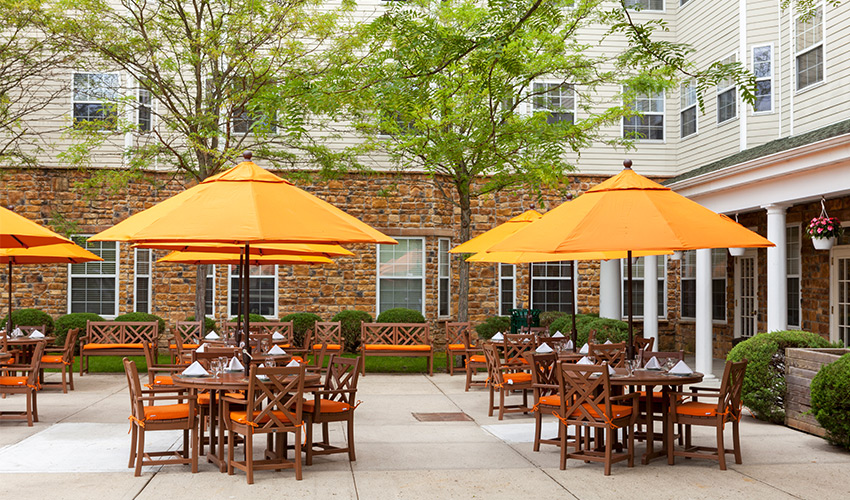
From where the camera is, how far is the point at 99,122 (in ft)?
50.1

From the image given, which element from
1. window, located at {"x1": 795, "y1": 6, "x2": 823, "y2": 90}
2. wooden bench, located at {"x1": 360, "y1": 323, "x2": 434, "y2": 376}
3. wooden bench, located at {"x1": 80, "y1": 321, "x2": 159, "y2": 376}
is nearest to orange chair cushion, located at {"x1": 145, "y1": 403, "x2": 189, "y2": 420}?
wooden bench, located at {"x1": 360, "y1": 323, "x2": 434, "y2": 376}

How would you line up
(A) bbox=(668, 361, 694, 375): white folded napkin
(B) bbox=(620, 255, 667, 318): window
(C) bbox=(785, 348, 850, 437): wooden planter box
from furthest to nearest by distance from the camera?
1. (B) bbox=(620, 255, 667, 318): window
2. (C) bbox=(785, 348, 850, 437): wooden planter box
3. (A) bbox=(668, 361, 694, 375): white folded napkin

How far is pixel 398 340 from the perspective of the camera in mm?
16859

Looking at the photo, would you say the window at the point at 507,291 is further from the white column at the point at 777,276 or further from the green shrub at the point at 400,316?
the white column at the point at 777,276

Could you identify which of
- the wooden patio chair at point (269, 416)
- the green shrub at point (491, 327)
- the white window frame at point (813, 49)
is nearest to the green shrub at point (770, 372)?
the wooden patio chair at point (269, 416)

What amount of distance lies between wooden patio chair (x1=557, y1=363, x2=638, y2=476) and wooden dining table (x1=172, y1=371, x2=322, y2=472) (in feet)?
7.62

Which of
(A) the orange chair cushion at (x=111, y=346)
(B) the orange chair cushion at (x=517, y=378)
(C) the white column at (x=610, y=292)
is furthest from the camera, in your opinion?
(C) the white column at (x=610, y=292)

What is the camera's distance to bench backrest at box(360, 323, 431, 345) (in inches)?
654

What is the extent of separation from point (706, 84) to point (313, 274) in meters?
14.8

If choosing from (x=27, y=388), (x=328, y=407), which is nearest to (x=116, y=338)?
(x=27, y=388)

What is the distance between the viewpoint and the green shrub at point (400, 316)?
18531 millimetres

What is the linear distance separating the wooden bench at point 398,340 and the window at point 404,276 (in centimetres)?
178

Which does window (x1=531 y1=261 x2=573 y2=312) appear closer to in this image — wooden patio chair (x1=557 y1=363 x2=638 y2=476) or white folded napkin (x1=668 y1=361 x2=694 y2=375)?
white folded napkin (x1=668 y1=361 x2=694 y2=375)

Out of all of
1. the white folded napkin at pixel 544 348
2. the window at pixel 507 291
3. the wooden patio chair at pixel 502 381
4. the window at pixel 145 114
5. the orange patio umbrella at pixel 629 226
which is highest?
the window at pixel 145 114
